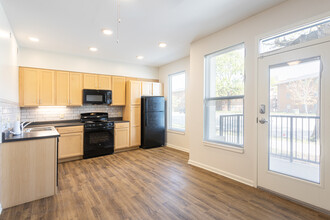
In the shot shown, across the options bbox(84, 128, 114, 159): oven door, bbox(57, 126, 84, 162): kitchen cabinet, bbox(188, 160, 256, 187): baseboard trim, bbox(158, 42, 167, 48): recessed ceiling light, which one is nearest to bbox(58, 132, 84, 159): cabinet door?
bbox(57, 126, 84, 162): kitchen cabinet

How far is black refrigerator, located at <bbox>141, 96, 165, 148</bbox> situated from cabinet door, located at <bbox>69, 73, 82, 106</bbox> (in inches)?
65.6

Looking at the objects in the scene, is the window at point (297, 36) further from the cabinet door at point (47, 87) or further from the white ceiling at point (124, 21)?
the cabinet door at point (47, 87)

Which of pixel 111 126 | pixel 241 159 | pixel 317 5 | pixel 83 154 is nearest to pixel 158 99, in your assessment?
pixel 111 126

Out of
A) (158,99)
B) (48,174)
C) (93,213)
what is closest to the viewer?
(93,213)

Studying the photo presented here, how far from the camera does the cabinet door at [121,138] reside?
461 centimetres

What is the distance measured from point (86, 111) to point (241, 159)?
397cm

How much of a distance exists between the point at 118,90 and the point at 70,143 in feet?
6.14

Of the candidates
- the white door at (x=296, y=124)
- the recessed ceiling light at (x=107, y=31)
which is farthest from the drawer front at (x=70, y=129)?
the white door at (x=296, y=124)

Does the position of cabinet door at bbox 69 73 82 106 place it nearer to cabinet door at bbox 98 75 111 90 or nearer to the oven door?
cabinet door at bbox 98 75 111 90

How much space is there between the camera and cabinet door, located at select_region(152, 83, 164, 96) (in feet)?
17.4

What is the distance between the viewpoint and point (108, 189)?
257cm

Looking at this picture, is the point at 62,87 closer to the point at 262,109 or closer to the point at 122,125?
the point at 122,125

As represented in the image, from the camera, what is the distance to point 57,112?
425cm

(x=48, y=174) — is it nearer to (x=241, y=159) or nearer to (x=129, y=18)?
(x=129, y=18)
